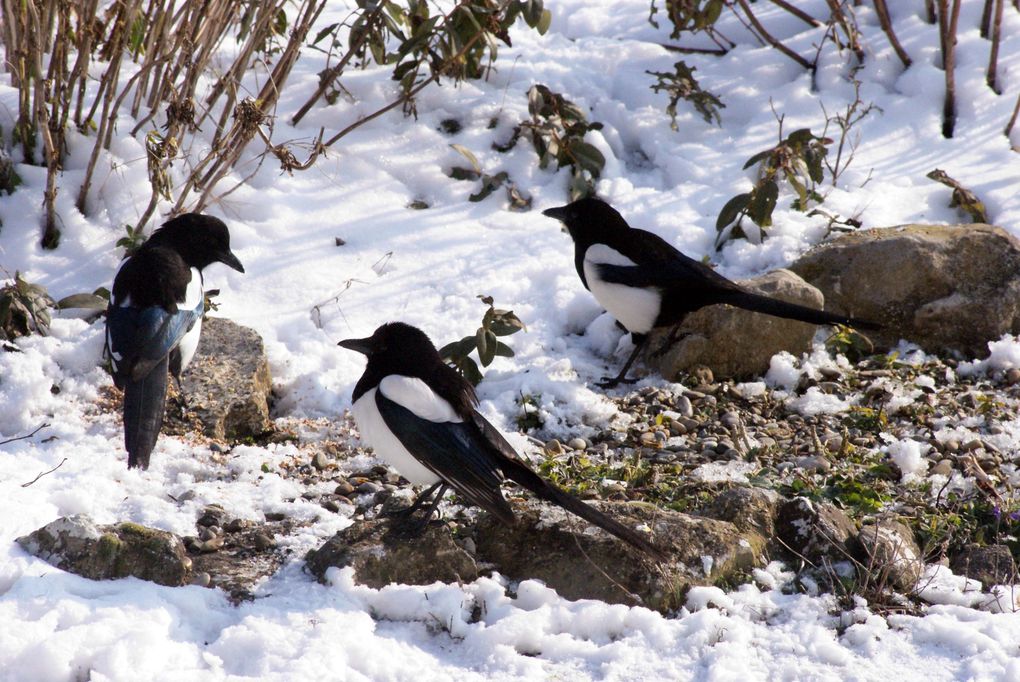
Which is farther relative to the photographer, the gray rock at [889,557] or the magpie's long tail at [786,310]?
the magpie's long tail at [786,310]

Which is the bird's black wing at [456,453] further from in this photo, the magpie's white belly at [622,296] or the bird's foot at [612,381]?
the magpie's white belly at [622,296]

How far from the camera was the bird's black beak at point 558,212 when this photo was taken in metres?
4.55

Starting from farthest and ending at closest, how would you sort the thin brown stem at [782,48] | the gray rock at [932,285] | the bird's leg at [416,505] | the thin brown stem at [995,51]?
the thin brown stem at [782,48] < the thin brown stem at [995,51] < the gray rock at [932,285] < the bird's leg at [416,505]

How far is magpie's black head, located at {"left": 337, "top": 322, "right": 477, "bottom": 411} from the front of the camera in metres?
3.03

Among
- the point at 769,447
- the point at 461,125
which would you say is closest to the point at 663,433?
the point at 769,447

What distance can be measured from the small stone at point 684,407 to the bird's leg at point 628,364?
0.80 ft

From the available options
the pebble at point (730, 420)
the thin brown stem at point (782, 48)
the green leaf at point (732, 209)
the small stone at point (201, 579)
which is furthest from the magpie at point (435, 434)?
the thin brown stem at point (782, 48)

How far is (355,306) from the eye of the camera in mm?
4188

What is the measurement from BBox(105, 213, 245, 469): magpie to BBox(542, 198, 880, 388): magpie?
4.64 ft

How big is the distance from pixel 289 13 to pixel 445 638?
170 inches

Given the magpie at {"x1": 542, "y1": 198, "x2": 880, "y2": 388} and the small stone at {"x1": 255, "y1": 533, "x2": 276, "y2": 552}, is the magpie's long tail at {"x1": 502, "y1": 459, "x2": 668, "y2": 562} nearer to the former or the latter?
the small stone at {"x1": 255, "y1": 533, "x2": 276, "y2": 552}

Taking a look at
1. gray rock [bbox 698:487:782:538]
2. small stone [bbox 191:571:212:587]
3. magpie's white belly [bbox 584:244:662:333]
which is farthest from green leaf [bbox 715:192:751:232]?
small stone [bbox 191:571:212:587]

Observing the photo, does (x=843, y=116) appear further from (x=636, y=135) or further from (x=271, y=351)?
(x=271, y=351)

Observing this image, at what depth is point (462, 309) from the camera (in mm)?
4285
